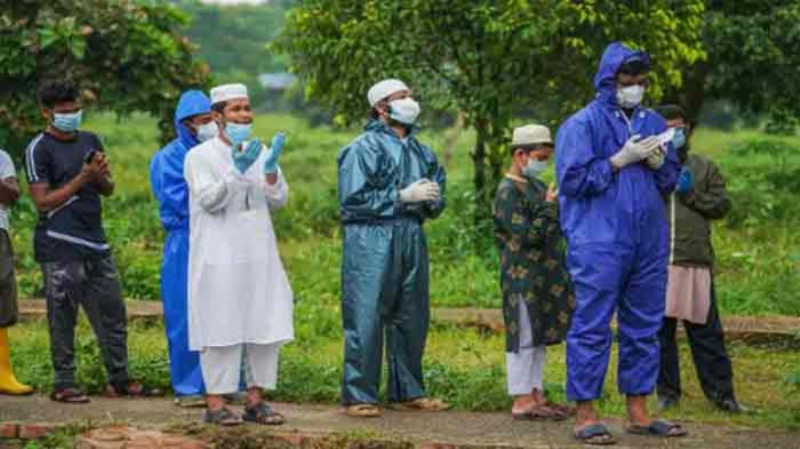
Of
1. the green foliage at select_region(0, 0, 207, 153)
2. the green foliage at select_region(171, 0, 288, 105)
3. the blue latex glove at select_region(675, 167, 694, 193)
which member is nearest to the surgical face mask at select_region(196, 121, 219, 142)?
the blue latex glove at select_region(675, 167, 694, 193)

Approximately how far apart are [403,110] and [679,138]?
1440 mm

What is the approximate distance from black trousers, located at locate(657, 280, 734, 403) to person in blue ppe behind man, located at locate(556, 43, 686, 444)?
1124 mm

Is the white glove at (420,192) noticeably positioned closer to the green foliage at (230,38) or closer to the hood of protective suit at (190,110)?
the hood of protective suit at (190,110)

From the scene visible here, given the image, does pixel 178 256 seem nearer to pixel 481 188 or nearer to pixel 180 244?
pixel 180 244

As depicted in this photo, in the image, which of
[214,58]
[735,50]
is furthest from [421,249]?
[214,58]

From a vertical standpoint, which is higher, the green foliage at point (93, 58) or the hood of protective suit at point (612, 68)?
the green foliage at point (93, 58)

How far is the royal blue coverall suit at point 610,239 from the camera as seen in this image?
7996 mm

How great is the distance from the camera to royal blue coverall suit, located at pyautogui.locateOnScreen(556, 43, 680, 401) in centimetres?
800

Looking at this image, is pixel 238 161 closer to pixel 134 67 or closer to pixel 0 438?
pixel 0 438

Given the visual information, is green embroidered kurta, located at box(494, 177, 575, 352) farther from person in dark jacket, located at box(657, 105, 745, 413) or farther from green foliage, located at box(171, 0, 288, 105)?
green foliage, located at box(171, 0, 288, 105)

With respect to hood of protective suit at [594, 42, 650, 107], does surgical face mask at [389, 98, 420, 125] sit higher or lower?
lower

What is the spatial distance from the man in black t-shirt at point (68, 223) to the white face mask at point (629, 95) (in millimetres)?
2827

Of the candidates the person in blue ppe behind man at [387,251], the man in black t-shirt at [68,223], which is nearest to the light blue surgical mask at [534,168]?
the person in blue ppe behind man at [387,251]

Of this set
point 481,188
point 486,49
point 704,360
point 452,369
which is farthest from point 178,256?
point 481,188
